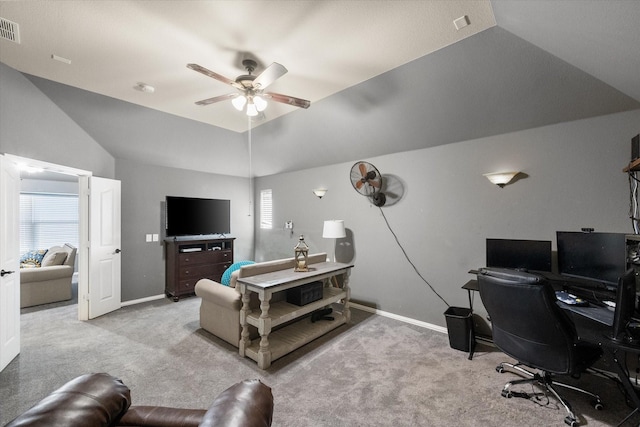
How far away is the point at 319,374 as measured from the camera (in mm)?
2482

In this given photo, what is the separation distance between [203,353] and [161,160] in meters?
3.43

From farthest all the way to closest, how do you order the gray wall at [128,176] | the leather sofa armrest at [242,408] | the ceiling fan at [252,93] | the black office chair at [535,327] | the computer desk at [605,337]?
the gray wall at [128,176] < the ceiling fan at [252,93] < the black office chair at [535,327] < the computer desk at [605,337] < the leather sofa armrest at [242,408]

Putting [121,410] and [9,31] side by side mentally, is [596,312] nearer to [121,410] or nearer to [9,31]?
[121,410]

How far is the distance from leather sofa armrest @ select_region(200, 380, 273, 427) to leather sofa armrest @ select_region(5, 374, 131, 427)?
0.44 meters

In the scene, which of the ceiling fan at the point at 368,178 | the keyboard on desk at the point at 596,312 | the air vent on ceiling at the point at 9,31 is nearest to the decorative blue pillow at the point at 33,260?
the air vent on ceiling at the point at 9,31

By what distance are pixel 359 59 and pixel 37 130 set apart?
366cm

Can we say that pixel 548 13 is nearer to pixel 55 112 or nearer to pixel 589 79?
pixel 589 79

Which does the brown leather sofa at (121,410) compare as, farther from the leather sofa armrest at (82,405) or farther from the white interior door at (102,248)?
the white interior door at (102,248)

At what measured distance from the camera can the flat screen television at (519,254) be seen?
8.68 ft

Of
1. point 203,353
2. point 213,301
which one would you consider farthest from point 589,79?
point 203,353

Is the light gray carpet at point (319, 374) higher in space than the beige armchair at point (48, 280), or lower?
lower

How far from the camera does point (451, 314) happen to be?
307 cm

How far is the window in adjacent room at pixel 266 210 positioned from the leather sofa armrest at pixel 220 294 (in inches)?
106

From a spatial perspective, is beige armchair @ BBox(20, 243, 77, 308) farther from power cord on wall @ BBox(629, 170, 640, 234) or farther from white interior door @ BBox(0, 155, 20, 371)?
power cord on wall @ BBox(629, 170, 640, 234)
